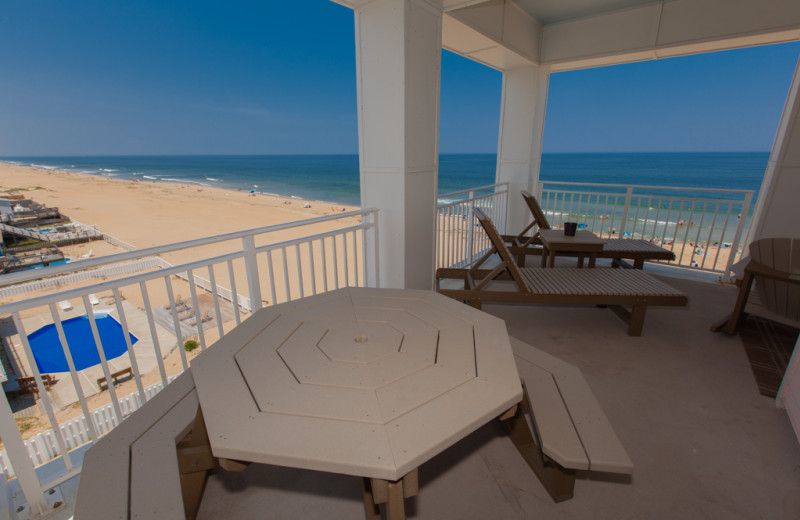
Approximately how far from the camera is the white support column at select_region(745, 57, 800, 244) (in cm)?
356

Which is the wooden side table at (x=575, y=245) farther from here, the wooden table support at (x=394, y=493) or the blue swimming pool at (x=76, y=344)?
the blue swimming pool at (x=76, y=344)

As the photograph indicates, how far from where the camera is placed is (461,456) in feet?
5.44

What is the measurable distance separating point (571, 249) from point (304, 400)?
3423 mm

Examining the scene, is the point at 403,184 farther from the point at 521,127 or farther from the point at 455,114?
the point at 455,114

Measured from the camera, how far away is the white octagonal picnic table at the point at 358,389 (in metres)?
0.79

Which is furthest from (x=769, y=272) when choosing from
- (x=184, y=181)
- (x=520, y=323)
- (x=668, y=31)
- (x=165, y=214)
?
(x=184, y=181)

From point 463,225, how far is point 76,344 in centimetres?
648

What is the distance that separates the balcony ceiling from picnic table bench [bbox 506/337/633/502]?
15.1 ft

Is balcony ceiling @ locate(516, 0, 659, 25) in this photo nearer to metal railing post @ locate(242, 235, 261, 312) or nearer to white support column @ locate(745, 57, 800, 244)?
white support column @ locate(745, 57, 800, 244)

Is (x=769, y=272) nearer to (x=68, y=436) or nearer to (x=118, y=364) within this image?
(x=68, y=436)

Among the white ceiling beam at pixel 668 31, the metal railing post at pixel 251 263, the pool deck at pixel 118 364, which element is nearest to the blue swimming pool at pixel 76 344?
the pool deck at pixel 118 364

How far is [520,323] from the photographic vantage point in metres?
3.12

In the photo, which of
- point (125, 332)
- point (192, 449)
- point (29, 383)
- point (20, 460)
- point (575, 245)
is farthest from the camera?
point (29, 383)

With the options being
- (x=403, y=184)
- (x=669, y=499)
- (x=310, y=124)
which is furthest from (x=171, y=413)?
(x=310, y=124)
